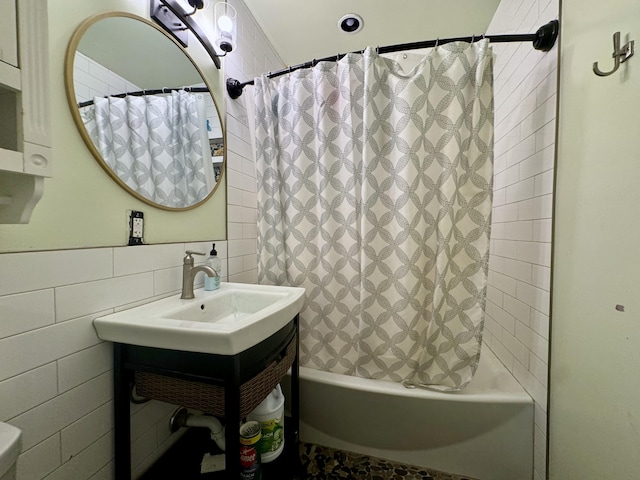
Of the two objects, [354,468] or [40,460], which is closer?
[40,460]

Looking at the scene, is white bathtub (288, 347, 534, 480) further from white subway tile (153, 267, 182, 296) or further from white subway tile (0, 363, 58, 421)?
white subway tile (0, 363, 58, 421)

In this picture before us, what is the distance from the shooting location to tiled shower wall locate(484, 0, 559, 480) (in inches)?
39.4

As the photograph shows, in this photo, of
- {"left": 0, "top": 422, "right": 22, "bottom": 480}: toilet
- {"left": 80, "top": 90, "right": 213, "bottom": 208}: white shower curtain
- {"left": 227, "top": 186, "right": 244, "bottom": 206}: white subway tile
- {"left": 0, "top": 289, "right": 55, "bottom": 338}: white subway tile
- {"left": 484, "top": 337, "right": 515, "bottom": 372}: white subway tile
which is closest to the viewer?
{"left": 0, "top": 422, "right": 22, "bottom": 480}: toilet

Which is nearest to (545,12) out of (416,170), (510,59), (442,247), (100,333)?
(510,59)

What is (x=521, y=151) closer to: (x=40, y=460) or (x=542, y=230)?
(x=542, y=230)

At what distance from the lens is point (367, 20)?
1.58 meters

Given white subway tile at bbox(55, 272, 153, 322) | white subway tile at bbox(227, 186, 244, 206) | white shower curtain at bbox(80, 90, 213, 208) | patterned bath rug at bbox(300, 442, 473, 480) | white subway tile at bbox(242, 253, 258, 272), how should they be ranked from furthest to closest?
white subway tile at bbox(242, 253, 258, 272)
white subway tile at bbox(227, 186, 244, 206)
patterned bath rug at bbox(300, 442, 473, 480)
white shower curtain at bbox(80, 90, 213, 208)
white subway tile at bbox(55, 272, 153, 322)

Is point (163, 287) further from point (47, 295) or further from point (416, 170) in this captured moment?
point (416, 170)

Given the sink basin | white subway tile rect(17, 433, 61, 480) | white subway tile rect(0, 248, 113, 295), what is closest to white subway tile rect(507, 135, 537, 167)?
the sink basin

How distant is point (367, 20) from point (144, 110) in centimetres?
147

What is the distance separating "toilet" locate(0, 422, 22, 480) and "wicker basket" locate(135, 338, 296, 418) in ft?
1.07

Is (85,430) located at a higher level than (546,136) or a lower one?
lower

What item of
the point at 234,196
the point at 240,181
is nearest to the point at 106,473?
the point at 234,196

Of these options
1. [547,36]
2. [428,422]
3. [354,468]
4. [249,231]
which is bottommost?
[354,468]
